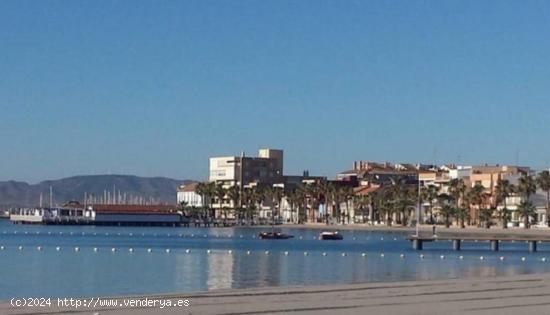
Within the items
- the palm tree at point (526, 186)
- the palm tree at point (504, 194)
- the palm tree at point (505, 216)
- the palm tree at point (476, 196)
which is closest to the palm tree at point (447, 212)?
the palm tree at point (476, 196)

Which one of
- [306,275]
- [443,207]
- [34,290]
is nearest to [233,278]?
[306,275]

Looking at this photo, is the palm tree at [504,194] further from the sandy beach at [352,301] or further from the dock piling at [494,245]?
the sandy beach at [352,301]

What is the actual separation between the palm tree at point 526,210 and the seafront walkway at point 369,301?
13681cm

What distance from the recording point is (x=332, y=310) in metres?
32.6

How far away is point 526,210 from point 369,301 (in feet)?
478

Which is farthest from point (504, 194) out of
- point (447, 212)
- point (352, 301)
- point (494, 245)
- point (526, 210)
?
point (352, 301)

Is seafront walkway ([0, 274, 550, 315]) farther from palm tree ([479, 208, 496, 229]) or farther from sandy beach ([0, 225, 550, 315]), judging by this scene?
palm tree ([479, 208, 496, 229])

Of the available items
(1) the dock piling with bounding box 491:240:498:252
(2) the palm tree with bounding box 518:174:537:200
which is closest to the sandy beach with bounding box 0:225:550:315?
(1) the dock piling with bounding box 491:240:498:252

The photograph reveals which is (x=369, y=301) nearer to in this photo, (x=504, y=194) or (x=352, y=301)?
(x=352, y=301)

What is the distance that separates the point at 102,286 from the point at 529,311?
2796 cm

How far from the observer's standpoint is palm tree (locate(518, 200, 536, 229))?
177125 millimetres

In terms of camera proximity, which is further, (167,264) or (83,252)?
(83,252)

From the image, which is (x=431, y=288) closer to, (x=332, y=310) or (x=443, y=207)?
(x=332, y=310)

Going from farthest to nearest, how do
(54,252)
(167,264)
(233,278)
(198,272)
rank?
(54,252) → (167,264) → (198,272) → (233,278)
